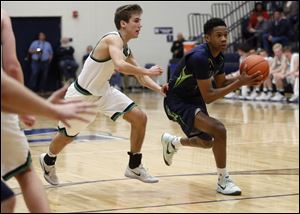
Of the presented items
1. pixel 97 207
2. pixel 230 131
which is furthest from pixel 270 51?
pixel 97 207

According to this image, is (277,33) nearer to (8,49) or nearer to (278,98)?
(278,98)

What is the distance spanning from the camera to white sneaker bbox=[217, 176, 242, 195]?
640 centimetres

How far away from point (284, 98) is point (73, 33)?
354 inches

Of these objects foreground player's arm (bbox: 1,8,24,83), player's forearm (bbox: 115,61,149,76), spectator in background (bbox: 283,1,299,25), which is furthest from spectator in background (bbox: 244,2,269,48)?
foreground player's arm (bbox: 1,8,24,83)

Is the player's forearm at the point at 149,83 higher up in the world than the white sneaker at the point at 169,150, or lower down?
higher up

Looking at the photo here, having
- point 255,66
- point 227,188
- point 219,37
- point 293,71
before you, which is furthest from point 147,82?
point 293,71

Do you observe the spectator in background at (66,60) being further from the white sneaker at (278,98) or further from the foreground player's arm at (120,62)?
the foreground player's arm at (120,62)

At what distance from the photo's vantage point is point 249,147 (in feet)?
32.4

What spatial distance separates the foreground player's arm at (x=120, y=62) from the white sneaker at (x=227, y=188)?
50.8 inches

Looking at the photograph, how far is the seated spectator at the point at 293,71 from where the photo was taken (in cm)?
1744

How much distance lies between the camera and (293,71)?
57.4 feet

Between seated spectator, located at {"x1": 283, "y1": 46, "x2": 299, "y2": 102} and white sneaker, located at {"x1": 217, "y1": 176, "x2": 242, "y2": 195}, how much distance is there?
1138cm

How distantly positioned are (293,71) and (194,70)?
11.4m

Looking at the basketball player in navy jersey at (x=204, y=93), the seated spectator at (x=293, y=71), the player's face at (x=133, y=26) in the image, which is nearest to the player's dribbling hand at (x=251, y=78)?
the basketball player in navy jersey at (x=204, y=93)
